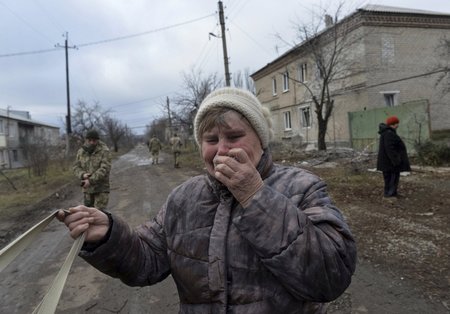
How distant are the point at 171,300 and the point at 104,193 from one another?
3.65 meters

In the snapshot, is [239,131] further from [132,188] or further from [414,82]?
[414,82]

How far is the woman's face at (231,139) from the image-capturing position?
1434mm

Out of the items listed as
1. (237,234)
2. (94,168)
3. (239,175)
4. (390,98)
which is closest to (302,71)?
(390,98)

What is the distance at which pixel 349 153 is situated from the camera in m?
18.0

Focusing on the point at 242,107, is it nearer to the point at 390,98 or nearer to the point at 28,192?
the point at 28,192

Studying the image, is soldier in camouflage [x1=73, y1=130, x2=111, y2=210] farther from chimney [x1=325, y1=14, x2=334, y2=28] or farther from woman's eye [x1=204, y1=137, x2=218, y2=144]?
chimney [x1=325, y1=14, x2=334, y2=28]

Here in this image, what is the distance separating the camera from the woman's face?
1434 mm

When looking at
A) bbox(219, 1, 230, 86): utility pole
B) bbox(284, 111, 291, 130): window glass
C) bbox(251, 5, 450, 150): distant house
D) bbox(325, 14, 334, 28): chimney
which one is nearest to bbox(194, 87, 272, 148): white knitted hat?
bbox(251, 5, 450, 150): distant house

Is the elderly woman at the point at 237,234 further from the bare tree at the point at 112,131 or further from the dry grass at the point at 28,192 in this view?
the bare tree at the point at 112,131

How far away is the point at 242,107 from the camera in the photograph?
146 centimetres

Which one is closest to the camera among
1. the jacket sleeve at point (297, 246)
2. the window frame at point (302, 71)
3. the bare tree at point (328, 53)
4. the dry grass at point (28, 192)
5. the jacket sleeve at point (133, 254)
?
the jacket sleeve at point (297, 246)

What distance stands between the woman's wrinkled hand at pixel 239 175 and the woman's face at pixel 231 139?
18 cm

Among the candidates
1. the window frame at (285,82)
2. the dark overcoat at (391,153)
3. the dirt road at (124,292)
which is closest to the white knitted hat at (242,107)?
the dirt road at (124,292)

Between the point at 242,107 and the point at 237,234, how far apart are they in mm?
489
